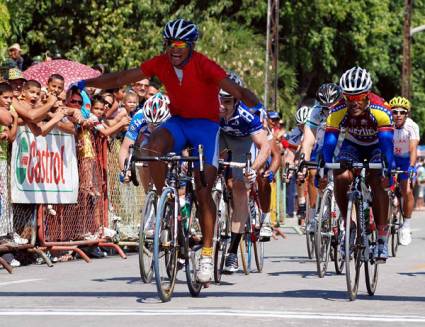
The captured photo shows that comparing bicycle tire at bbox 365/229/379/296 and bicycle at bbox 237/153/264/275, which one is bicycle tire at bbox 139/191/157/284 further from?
bicycle at bbox 237/153/264/275

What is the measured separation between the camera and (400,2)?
180 ft

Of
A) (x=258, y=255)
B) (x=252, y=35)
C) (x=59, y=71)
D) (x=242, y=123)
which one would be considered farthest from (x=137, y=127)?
(x=252, y=35)

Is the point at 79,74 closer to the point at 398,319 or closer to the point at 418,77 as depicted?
the point at 398,319

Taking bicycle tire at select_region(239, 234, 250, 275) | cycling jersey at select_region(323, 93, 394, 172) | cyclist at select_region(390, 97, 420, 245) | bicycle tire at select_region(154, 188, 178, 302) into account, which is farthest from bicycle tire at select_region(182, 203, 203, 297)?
cyclist at select_region(390, 97, 420, 245)

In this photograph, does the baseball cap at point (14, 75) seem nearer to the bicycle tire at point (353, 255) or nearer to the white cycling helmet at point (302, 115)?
the white cycling helmet at point (302, 115)

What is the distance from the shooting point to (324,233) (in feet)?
47.4

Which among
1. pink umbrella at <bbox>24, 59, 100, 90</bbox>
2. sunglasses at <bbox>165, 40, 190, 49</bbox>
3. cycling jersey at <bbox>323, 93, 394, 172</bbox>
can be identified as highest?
pink umbrella at <bbox>24, 59, 100, 90</bbox>

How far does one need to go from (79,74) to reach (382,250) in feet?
31.1

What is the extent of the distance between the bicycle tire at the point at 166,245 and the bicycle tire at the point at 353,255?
4.40 feet

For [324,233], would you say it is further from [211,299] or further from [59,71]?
[59,71]

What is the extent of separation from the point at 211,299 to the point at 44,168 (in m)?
A: 5.44

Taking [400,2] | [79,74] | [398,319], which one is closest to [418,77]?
[400,2]

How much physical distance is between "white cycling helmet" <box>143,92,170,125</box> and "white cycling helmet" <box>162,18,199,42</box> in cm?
266

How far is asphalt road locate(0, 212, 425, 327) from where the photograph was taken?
971cm
